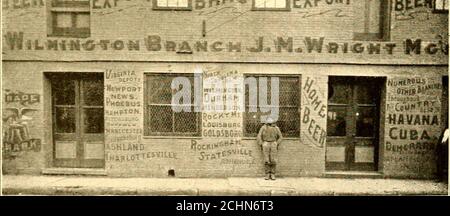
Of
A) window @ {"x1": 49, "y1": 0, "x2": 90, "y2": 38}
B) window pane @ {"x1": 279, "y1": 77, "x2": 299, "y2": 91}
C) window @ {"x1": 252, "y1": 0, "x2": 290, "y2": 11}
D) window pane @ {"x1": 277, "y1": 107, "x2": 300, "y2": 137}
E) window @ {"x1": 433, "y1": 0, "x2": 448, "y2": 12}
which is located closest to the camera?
window @ {"x1": 433, "y1": 0, "x2": 448, "y2": 12}

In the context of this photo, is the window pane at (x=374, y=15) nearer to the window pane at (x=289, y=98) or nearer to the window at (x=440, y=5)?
the window at (x=440, y=5)

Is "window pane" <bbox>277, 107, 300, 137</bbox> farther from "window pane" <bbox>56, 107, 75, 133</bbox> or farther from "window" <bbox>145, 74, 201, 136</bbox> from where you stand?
"window pane" <bbox>56, 107, 75, 133</bbox>

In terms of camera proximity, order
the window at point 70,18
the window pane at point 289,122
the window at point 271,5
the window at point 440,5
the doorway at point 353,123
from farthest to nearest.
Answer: the doorway at point 353,123 → the window pane at point 289,122 → the window at point 70,18 → the window at point 271,5 → the window at point 440,5

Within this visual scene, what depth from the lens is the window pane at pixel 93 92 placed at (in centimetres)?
952

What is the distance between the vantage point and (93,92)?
9.55m

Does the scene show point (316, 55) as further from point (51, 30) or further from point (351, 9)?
point (51, 30)

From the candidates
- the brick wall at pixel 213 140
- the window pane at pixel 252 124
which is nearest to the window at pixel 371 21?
the brick wall at pixel 213 140

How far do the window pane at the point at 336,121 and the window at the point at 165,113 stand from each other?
3297 mm

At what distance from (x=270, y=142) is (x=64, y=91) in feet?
17.3

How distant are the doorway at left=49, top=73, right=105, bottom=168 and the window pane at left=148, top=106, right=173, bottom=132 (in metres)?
1.30

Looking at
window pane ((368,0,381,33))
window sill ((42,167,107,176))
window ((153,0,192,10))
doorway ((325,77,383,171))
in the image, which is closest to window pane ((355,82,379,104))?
doorway ((325,77,383,171))

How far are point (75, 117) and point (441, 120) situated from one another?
908 centimetres

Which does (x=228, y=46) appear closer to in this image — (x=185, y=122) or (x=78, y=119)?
(x=185, y=122)

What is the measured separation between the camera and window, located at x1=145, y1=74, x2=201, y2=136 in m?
9.36
